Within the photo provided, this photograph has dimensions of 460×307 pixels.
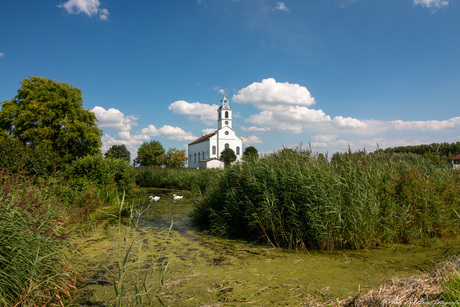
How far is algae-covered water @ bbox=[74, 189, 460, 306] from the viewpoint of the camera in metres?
3.34

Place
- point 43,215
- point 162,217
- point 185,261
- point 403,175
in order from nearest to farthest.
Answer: point 43,215 < point 185,261 < point 403,175 < point 162,217

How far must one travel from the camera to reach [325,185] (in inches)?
216

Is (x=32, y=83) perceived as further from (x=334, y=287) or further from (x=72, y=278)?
(x=334, y=287)

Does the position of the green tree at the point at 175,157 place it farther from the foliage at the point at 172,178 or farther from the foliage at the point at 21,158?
the foliage at the point at 21,158

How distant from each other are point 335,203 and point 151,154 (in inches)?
2233

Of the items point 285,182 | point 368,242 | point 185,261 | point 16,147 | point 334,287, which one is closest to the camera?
point 334,287

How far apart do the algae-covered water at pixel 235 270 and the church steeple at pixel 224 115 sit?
64428 mm

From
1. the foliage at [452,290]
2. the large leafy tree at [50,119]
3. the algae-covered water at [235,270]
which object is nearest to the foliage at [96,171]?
the algae-covered water at [235,270]

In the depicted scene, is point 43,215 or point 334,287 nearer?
point 334,287

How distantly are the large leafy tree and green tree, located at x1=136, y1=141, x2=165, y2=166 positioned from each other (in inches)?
1268

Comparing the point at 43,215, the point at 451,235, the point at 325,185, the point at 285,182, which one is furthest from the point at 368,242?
the point at 43,215

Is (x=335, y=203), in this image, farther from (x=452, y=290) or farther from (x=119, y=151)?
(x=119, y=151)

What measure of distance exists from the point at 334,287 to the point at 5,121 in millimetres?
30741

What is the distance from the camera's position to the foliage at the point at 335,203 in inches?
208
